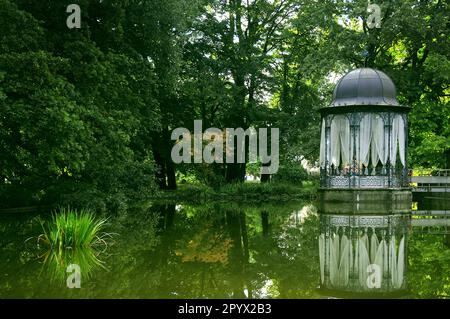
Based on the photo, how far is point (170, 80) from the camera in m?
21.7

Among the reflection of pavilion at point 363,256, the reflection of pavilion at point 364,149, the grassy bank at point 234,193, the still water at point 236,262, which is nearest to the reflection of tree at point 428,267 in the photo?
the still water at point 236,262

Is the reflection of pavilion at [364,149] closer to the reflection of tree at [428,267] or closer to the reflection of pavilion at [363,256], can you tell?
the reflection of pavilion at [363,256]

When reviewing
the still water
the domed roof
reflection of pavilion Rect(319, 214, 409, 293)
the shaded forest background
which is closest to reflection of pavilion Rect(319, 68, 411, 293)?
the domed roof

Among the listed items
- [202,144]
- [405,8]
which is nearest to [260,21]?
[202,144]

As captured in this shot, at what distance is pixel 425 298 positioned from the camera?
20.1 ft

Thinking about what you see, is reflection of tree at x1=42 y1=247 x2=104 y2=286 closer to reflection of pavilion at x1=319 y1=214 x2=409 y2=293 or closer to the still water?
the still water

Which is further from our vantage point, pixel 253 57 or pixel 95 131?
pixel 253 57

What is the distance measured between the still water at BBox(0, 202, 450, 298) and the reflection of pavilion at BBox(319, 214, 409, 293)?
16 mm

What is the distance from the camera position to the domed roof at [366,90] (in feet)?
75.0

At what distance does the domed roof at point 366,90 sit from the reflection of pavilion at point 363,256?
8.80m

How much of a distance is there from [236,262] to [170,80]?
544 inches

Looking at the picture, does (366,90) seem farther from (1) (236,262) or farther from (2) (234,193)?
(1) (236,262)

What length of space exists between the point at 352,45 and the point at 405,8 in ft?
10.4
